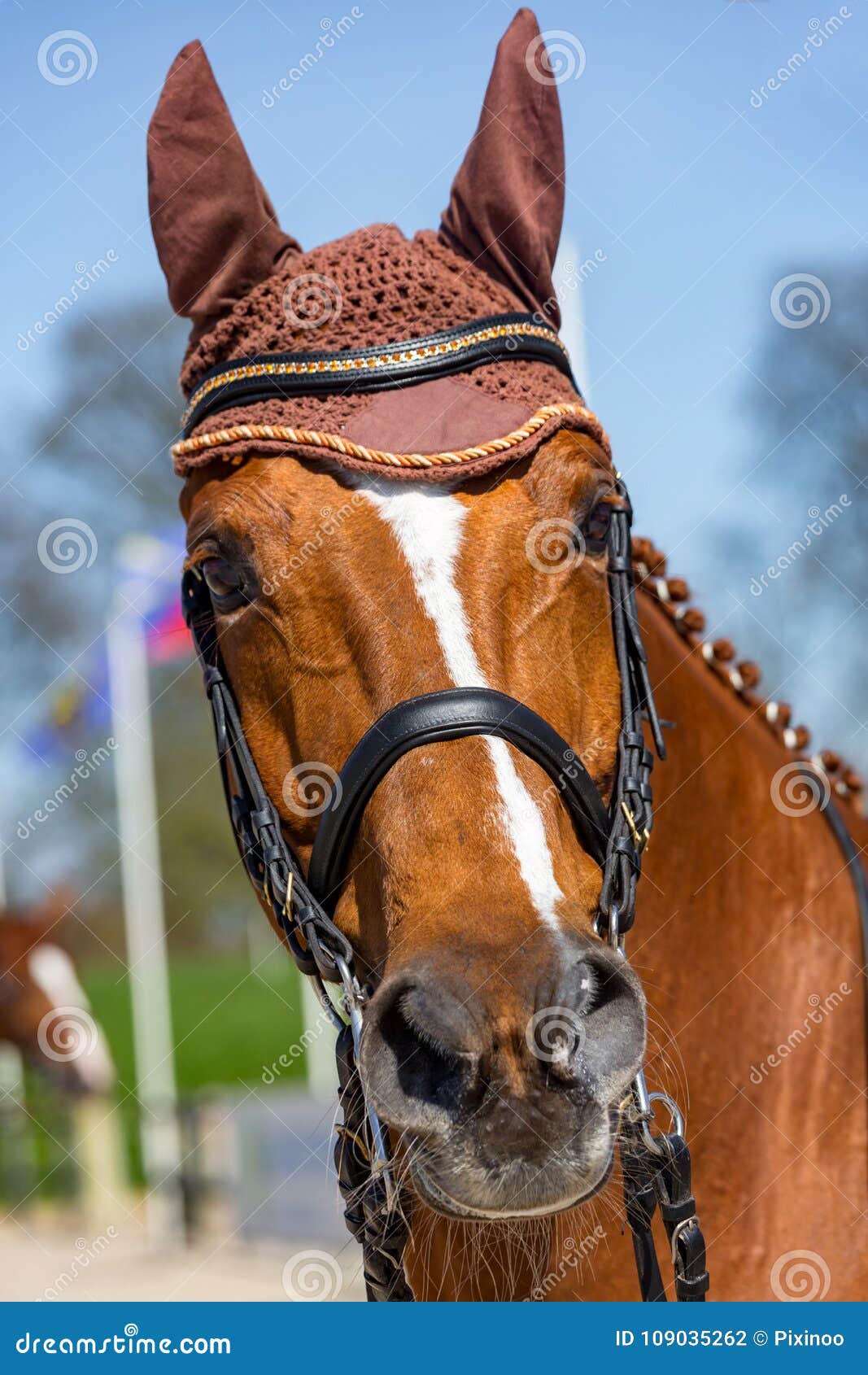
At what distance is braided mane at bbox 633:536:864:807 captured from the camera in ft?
11.4

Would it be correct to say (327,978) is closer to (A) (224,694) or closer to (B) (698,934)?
(A) (224,694)

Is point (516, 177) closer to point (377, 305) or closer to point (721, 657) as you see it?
point (377, 305)

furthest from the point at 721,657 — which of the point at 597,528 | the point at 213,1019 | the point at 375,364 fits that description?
the point at 213,1019

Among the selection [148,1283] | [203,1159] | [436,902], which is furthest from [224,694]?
[203,1159]

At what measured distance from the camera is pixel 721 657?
3.57m

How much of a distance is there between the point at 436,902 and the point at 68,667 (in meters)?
11.3

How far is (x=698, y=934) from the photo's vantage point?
124 inches

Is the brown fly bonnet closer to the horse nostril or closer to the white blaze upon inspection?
the white blaze

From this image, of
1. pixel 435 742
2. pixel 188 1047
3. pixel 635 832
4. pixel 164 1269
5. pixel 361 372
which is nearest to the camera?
pixel 435 742

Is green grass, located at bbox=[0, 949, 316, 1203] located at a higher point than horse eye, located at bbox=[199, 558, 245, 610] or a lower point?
lower

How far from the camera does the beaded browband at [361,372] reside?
2771mm

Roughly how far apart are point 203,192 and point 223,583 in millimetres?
1041

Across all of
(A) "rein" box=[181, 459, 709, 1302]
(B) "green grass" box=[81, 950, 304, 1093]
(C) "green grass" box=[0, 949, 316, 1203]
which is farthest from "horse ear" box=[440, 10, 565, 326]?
(B) "green grass" box=[81, 950, 304, 1093]

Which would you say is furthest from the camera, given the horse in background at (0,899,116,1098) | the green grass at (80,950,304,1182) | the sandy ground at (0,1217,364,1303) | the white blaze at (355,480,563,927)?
the green grass at (80,950,304,1182)
